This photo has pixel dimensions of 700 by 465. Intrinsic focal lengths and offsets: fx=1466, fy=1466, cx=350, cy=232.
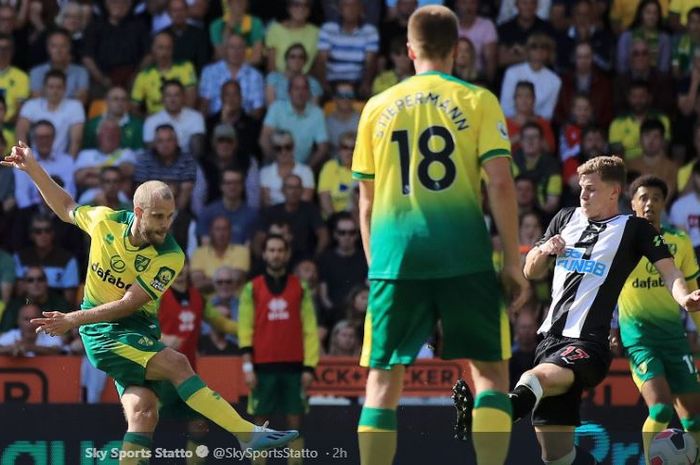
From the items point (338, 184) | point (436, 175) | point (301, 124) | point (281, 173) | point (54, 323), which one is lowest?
point (54, 323)

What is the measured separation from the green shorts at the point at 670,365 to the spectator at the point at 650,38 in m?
6.15

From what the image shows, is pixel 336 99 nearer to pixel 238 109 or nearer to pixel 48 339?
pixel 238 109

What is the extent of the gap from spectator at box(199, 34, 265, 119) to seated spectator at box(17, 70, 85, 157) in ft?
4.30

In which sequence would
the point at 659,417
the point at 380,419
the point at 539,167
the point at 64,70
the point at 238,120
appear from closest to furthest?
1. the point at 380,419
2. the point at 659,417
3. the point at 539,167
4. the point at 238,120
5. the point at 64,70

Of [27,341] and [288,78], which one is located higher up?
[288,78]

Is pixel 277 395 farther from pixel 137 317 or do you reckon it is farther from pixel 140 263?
pixel 140 263

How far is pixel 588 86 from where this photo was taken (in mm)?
15547

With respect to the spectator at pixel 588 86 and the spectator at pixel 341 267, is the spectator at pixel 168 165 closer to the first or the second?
the spectator at pixel 341 267

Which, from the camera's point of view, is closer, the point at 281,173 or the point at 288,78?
the point at 281,173

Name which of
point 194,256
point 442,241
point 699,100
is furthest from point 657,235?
point 699,100

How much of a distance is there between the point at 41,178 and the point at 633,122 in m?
8.05

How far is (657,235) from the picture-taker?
8273mm

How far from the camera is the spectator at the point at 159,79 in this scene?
50.1ft

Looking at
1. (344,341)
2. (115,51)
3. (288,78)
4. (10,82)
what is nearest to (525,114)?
(288,78)
